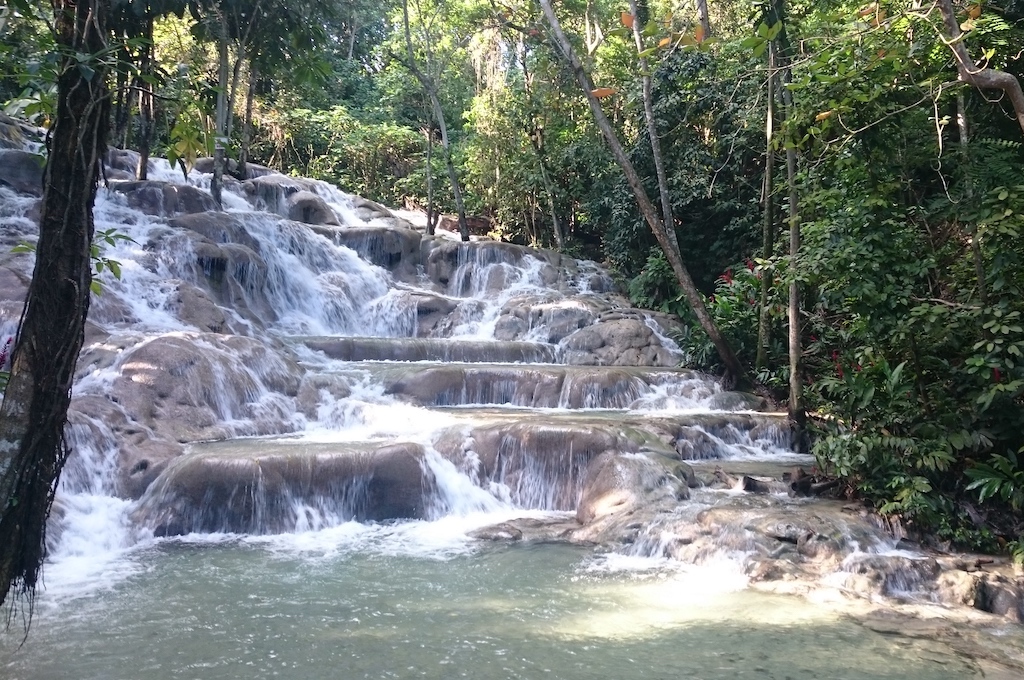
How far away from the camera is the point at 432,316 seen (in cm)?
1509

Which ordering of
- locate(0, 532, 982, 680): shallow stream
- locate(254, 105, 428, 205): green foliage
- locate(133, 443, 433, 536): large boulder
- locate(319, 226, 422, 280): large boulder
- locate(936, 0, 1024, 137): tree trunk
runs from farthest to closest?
locate(254, 105, 428, 205): green foliage
locate(319, 226, 422, 280): large boulder
locate(133, 443, 433, 536): large boulder
locate(936, 0, 1024, 137): tree trunk
locate(0, 532, 982, 680): shallow stream

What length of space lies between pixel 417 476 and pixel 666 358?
6.47 metres

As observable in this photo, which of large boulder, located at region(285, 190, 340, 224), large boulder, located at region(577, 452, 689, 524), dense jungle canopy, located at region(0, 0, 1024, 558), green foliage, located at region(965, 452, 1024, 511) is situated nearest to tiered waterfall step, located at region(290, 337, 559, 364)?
dense jungle canopy, located at region(0, 0, 1024, 558)

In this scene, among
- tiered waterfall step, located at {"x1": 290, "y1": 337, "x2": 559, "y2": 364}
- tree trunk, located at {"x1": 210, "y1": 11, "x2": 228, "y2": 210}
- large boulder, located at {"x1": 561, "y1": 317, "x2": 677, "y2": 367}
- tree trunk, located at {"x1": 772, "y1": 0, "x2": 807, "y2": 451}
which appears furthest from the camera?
large boulder, located at {"x1": 561, "y1": 317, "x2": 677, "y2": 367}

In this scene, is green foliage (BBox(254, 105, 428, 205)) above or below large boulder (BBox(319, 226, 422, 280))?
above

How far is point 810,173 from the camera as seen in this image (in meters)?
7.52

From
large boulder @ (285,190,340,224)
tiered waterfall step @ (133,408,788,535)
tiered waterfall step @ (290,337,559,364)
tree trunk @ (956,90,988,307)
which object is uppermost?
large boulder @ (285,190,340,224)

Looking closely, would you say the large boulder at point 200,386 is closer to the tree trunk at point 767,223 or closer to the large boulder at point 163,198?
the large boulder at point 163,198

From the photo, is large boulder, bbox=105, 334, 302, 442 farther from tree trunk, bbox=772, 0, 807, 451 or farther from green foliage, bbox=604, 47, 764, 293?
green foliage, bbox=604, 47, 764, 293

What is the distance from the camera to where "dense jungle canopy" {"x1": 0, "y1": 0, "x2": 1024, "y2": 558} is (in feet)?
13.5

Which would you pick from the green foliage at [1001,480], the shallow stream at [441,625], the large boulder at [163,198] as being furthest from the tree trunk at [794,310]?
the large boulder at [163,198]

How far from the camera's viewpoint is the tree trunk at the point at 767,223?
957cm

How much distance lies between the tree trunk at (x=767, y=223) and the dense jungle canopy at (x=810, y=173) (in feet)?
0.14

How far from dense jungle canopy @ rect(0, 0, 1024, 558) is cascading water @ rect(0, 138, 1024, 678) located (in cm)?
101
